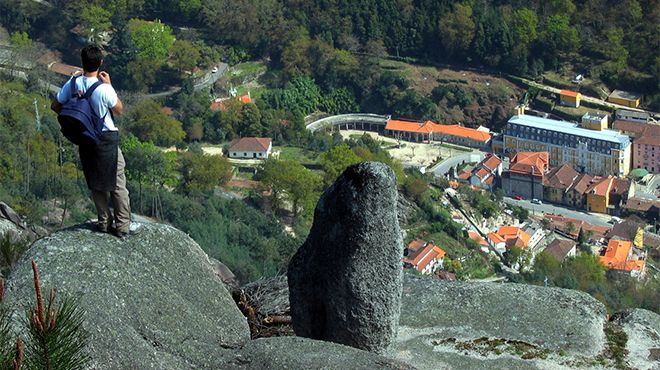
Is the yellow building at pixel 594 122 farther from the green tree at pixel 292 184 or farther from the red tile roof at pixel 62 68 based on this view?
the red tile roof at pixel 62 68

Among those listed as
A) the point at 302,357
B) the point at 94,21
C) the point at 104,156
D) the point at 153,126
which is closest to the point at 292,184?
the point at 153,126

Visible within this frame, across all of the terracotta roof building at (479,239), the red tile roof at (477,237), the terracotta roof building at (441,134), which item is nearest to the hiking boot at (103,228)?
the terracotta roof building at (479,239)

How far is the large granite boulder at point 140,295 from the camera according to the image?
7375 millimetres

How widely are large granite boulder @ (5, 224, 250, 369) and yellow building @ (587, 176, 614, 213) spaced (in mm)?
37263

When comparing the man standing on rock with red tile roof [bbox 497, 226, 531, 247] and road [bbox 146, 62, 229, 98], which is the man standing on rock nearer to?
red tile roof [bbox 497, 226, 531, 247]

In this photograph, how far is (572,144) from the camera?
49156 mm

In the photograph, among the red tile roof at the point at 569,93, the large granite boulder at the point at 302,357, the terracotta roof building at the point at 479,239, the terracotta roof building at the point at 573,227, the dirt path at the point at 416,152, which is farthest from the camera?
the red tile roof at the point at 569,93

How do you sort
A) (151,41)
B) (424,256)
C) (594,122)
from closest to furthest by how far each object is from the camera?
(424,256) < (594,122) < (151,41)

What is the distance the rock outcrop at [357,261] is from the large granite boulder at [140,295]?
69 cm

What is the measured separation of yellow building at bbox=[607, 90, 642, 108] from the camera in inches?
2114

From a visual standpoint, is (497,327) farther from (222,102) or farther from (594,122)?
(222,102)

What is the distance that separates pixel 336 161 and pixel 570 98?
53.2ft

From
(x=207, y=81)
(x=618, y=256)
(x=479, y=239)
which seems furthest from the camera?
(x=207, y=81)

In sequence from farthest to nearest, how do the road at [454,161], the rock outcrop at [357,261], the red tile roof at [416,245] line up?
the road at [454,161] < the red tile roof at [416,245] < the rock outcrop at [357,261]
